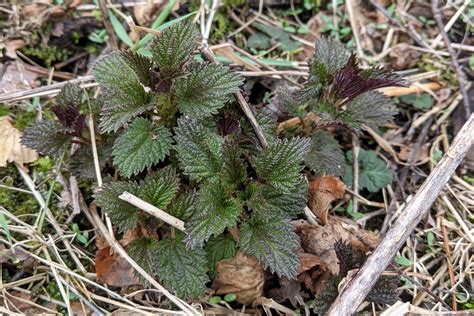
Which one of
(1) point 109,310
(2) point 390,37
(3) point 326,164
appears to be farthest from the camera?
(2) point 390,37

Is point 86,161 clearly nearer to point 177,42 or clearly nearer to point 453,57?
point 177,42

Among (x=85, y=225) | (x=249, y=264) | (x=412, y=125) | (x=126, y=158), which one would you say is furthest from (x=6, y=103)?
(x=412, y=125)

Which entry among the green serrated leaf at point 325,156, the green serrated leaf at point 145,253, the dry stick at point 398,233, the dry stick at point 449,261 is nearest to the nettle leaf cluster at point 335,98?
the green serrated leaf at point 325,156

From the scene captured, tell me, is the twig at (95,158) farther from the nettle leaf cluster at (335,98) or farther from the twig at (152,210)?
the nettle leaf cluster at (335,98)

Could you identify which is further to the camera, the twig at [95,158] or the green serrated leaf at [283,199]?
the twig at [95,158]

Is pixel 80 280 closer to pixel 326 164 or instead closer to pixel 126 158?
pixel 126 158

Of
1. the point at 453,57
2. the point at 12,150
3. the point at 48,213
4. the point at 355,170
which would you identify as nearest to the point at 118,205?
the point at 48,213

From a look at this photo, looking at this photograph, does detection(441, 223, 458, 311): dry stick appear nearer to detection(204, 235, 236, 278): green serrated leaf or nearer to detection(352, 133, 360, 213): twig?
detection(352, 133, 360, 213): twig
